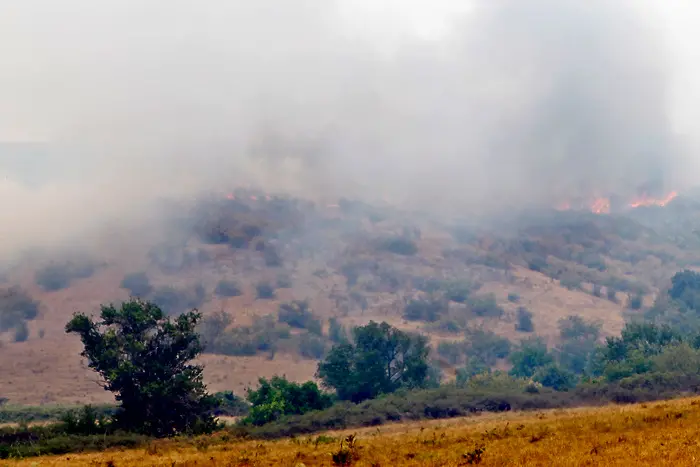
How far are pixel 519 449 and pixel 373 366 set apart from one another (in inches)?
3209

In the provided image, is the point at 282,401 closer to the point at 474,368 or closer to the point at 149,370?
the point at 149,370

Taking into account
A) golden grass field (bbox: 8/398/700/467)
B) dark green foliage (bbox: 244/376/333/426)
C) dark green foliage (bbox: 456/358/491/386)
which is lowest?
golden grass field (bbox: 8/398/700/467)

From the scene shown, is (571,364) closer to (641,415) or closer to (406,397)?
(406,397)

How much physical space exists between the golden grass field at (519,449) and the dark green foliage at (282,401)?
36.5 metres

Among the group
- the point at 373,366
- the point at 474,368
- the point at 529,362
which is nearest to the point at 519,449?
the point at 373,366

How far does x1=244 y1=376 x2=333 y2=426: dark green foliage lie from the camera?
80.3 metres

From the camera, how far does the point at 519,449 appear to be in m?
31.3

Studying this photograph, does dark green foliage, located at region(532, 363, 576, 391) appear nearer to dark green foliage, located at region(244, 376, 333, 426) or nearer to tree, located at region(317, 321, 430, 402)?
tree, located at region(317, 321, 430, 402)

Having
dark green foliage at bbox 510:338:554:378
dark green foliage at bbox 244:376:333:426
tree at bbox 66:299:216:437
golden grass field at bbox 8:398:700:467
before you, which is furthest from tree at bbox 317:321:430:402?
golden grass field at bbox 8:398:700:467

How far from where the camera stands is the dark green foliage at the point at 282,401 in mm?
80312

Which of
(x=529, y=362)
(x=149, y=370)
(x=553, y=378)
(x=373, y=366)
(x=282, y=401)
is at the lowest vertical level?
(x=553, y=378)

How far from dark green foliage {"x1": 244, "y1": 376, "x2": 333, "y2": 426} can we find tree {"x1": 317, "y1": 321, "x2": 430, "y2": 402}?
18417 mm

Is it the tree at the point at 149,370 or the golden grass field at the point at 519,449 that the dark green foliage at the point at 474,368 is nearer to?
the tree at the point at 149,370

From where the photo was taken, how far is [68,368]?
186625 millimetres
